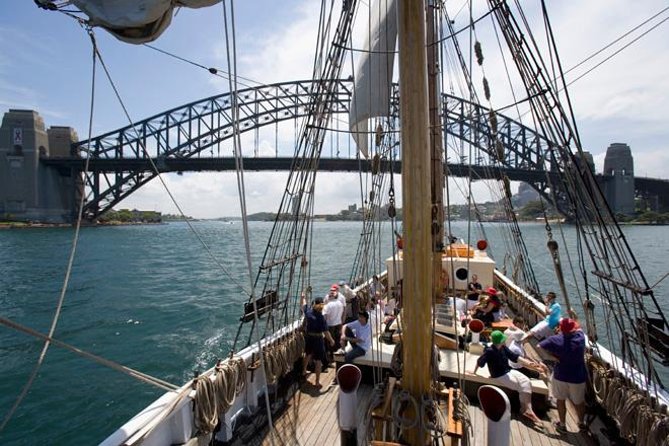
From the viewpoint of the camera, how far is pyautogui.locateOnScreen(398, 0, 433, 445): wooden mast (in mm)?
1998

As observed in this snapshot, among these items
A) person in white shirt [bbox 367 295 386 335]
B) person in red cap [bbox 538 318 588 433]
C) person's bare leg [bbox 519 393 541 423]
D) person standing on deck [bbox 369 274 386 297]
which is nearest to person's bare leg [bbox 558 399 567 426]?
person in red cap [bbox 538 318 588 433]

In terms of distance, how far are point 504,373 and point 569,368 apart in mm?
571

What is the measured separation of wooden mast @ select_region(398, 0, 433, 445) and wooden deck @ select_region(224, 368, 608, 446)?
126cm

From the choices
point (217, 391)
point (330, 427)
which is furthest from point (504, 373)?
point (217, 391)

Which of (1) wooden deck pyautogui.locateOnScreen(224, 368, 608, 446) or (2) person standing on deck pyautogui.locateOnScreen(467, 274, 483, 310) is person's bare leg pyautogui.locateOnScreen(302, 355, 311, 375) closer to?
(1) wooden deck pyautogui.locateOnScreen(224, 368, 608, 446)

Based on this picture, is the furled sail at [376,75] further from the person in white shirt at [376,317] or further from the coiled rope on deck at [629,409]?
the coiled rope on deck at [629,409]

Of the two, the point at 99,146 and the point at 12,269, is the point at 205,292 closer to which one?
the point at 12,269

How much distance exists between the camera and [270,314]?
167 inches

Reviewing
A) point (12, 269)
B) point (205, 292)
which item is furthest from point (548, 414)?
point (12, 269)

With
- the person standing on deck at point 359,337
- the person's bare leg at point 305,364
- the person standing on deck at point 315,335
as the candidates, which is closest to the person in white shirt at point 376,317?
the person standing on deck at point 359,337

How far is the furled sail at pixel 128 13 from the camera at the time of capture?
2018mm

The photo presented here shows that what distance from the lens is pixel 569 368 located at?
328cm

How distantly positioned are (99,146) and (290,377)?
76526 mm

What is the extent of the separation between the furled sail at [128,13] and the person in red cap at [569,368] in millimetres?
3861
